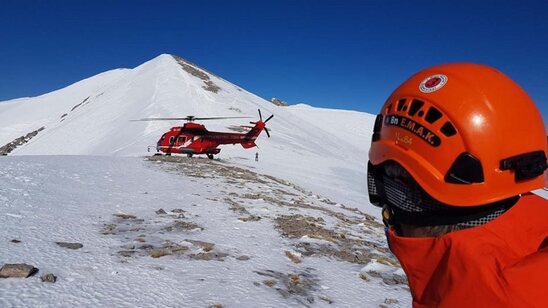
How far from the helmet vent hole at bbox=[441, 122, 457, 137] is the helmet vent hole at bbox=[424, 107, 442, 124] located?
0.18 feet

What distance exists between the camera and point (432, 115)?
2.11 m

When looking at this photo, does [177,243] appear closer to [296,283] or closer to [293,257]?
[293,257]

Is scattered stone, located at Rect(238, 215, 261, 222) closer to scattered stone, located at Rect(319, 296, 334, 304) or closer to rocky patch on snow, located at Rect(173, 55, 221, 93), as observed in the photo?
scattered stone, located at Rect(319, 296, 334, 304)

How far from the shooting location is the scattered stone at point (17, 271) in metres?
4.04

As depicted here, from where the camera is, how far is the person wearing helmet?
1.77 m

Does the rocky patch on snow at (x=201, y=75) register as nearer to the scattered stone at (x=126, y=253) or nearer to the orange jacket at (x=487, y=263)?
the scattered stone at (x=126, y=253)

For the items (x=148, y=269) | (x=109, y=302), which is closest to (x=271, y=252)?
(x=148, y=269)

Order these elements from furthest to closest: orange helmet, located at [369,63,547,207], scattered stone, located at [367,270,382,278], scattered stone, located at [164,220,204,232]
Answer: scattered stone, located at [164,220,204,232] < scattered stone, located at [367,270,382,278] < orange helmet, located at [369,63,547,207]

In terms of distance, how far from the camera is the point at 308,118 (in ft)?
278

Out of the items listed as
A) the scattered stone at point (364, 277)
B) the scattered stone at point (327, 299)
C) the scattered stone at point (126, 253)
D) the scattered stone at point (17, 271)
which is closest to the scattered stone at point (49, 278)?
the scattered stone at point (17, 271)

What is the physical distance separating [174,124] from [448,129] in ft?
130

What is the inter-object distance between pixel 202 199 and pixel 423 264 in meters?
8.36

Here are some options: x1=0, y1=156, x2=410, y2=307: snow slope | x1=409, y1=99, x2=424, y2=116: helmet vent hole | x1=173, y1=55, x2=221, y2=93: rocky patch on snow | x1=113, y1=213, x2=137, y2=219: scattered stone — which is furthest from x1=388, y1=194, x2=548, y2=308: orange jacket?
x1=173, y1=55, x2=221, y2=93: rocky patch on snow

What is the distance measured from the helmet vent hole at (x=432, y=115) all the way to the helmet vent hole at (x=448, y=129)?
6 centimetres
